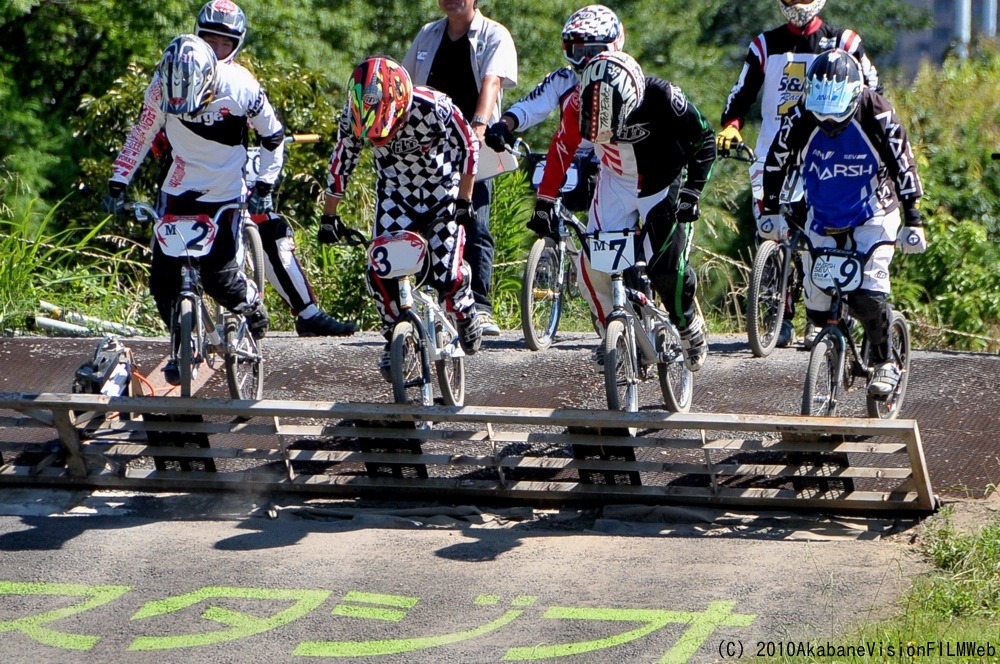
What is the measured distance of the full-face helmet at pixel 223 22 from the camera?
7711 millimetres

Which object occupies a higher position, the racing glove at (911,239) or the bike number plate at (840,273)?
the racing glove at (911,239)

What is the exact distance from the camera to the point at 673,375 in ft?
26.0

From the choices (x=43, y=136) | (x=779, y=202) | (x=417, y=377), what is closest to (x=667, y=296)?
(x=779, y=202)

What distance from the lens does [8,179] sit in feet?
51.0

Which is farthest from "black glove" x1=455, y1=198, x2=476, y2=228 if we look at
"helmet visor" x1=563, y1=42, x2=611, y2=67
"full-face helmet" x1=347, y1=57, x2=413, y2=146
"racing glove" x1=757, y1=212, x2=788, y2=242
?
"racing glove" x1=757, y1=212, x2=788, y2=242

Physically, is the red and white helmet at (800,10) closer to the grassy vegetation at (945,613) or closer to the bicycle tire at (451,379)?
the bicycle tire at (451,379)

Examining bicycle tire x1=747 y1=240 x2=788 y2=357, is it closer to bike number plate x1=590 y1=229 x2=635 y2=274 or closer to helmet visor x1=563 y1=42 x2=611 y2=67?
helmet visor x1=563 y1=42 x2=611 y2=67

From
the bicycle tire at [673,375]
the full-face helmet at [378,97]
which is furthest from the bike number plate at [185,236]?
the bicycle tire at [673,375]

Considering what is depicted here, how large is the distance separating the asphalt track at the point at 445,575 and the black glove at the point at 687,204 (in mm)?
1505

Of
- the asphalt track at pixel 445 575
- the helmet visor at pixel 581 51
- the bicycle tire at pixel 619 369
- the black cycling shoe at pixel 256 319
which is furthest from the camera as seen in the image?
the helmet visor at pixel 581 51

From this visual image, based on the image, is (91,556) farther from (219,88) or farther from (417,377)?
(219,88)

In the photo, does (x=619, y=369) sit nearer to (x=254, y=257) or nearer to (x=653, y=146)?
(x=653, y=146)

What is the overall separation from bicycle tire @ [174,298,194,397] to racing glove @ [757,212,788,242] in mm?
3827

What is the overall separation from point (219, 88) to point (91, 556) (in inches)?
101
